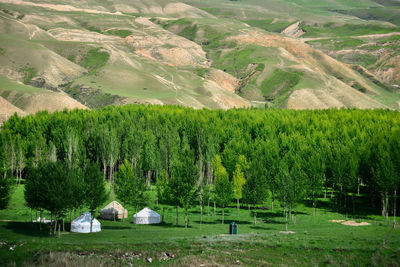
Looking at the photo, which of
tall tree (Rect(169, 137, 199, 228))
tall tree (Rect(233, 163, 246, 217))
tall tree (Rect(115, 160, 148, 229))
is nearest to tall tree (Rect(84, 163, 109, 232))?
tall tree (Rect(115, 160, 148, 229))

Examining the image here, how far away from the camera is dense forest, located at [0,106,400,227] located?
84000 mm

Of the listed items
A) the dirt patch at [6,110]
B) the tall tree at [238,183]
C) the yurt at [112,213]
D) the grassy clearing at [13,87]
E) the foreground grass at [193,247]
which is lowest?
the foreground grass at [193,247]

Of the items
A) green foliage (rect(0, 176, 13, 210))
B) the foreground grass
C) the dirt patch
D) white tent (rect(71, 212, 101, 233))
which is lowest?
the foreground grass

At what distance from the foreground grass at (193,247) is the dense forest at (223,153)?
893cm

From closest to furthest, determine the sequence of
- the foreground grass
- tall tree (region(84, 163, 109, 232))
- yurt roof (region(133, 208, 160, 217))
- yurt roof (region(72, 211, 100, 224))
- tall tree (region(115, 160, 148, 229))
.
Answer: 1. the foreground grass
2. yurt roof (region(72, 211, 100, 224))
3. tall tree (region(84, 163, 109, 232))
4. tall tree (region(115, 160, 148, 229))
5. yurt roof (region(133, 208, 160, 217))

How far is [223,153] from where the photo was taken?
110750mm

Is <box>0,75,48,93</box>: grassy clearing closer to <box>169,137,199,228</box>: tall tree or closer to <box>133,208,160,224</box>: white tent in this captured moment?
<box>133,208,160,224</box>: white tent

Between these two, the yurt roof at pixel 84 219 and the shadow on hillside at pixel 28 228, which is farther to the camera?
the yurt roof at pixel 84 219

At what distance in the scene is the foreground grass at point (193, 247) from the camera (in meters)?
50.1

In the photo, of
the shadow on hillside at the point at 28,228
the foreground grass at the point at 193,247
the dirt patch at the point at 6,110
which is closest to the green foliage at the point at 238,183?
the foreground grass at the point at 193,247

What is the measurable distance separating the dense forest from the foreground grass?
8.93m

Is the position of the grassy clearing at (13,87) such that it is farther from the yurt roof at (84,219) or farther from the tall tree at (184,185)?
the yurt roof at (84,219)

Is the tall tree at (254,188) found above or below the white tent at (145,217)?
above

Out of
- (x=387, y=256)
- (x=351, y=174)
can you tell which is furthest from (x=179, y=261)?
(x=351, y=174)
